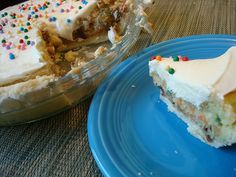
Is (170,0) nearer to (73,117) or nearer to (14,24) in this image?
(14,24)

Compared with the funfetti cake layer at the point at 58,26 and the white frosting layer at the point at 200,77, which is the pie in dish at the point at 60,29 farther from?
the white frosting layer at the point at 200,77

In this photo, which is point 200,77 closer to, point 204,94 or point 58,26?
point 204,94

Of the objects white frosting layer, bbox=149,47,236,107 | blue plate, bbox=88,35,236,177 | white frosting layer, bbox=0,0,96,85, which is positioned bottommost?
blue plate, bbox=88,35,236,177

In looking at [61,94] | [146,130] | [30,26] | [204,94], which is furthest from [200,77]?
[30,26]

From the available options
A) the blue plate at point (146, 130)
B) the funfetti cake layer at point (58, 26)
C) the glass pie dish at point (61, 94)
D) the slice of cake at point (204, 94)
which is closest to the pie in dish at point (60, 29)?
the funfetti cake layer at point (58, 26)

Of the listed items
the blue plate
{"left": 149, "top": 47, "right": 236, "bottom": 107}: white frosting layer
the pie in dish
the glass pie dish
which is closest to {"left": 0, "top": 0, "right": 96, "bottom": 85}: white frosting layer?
the pie in dish

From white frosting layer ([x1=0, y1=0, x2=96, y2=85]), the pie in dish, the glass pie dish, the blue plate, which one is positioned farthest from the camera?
the pie in dish

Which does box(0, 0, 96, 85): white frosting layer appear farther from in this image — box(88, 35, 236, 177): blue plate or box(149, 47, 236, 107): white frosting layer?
box(149, 47, 236, 107): white frosting layer
